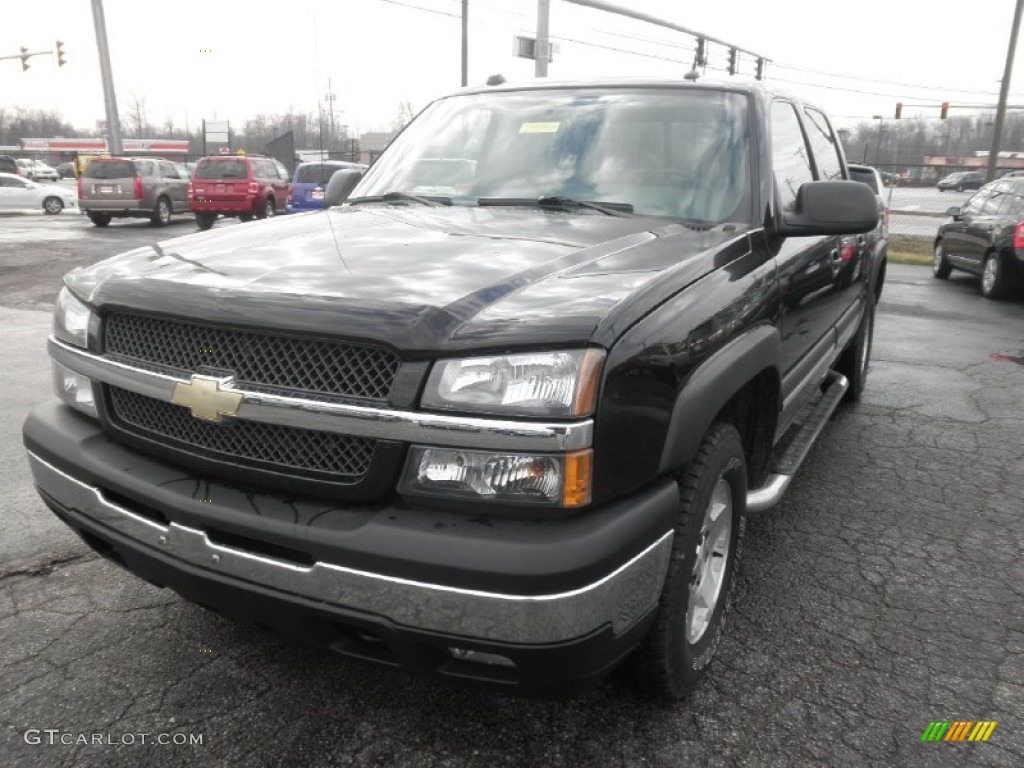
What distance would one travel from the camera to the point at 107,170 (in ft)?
68.8

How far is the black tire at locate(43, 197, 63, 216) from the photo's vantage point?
26.9 m

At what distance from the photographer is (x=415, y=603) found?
1.77m

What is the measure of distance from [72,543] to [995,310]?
10484 millimetres

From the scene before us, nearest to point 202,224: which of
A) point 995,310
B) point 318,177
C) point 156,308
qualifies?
point 318,177

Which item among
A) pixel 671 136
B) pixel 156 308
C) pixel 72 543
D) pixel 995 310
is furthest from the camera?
pixel 995 310

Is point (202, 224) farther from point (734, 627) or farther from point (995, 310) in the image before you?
point (734, 627)

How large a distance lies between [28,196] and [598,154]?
28.6 metres

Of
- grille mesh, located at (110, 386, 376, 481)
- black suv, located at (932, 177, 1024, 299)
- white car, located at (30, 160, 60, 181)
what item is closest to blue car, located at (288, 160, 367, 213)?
black suv, located at (932, 177, 1024, 299)

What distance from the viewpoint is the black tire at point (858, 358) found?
5.44m

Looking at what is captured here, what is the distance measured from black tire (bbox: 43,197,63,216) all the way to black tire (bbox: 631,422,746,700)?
2951cm

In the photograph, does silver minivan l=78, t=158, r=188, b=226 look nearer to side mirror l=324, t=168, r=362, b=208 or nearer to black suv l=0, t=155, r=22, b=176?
side mirror l=324, t=168, r=362, b=208

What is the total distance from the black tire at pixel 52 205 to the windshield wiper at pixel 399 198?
27754 millimetres

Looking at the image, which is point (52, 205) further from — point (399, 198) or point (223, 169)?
point (399, 198)

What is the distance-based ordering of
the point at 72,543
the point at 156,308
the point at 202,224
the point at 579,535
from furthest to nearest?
the point at 202,224, the point at 72,543, the point at 156,308, the point at 579,535
